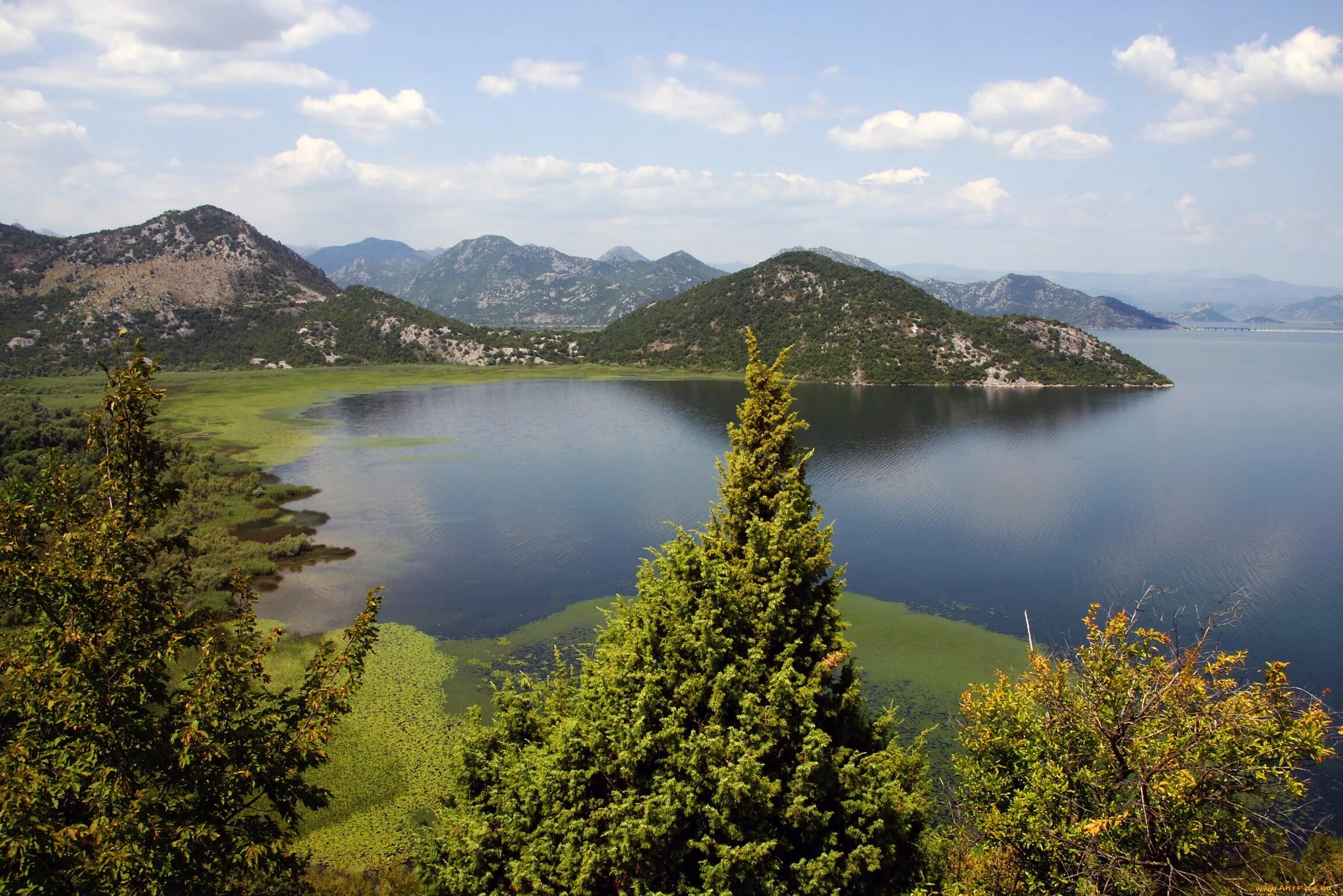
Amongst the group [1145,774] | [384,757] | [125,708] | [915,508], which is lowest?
[384,757]

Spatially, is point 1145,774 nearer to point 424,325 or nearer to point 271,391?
point 271,391

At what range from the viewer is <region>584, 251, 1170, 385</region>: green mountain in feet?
412

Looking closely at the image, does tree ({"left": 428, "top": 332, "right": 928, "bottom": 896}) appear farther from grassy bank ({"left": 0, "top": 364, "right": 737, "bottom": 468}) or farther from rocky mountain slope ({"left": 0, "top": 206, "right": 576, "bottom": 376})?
rocky mountain slope ({"left": 0, "top": 206, "right": 576, "bottom": 376})

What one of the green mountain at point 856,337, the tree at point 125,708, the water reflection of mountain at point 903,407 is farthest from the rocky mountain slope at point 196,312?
the tree at point 125,708

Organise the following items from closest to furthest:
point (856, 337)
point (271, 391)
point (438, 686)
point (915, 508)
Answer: point (438, 686)
point (915, 508)
point (271, 391)
point (856, 337)

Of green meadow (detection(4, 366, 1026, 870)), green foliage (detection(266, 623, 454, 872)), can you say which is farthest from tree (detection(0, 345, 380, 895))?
green foliage (detection(266, 623, 454, 872))

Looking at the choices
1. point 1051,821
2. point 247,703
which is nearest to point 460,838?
point 247,703

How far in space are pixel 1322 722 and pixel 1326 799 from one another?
58.8 ft

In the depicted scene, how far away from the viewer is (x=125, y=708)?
324 inches

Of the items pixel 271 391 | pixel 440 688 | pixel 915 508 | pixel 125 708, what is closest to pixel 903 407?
pixel 915 508

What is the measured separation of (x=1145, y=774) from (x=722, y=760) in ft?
19.9

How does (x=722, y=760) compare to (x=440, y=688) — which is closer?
(x=722, y=760)

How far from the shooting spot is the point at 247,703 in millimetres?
9516

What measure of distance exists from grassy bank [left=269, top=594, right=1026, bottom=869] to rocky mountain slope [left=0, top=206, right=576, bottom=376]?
5665 inches
